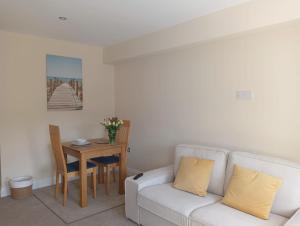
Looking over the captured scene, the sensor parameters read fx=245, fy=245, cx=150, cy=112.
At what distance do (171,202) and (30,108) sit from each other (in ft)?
8.92

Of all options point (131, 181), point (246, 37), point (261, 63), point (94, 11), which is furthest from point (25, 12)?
point (261, 63)

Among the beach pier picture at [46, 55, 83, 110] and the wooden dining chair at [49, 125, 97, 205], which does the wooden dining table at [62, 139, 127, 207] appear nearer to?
the wooden dining chair at [49, 125, 97, 205]

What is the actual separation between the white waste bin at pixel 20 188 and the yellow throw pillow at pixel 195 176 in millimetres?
2267

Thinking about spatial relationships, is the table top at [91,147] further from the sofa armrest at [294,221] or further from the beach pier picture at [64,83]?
the sofa armrest at [294,221]

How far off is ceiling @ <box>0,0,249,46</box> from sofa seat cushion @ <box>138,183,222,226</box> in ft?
6.66

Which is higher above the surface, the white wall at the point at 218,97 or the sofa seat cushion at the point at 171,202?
the white wall at the point at 218,97

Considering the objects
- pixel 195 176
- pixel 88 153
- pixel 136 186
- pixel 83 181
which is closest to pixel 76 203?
pixel 83 181

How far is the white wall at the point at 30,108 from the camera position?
11.9 ft

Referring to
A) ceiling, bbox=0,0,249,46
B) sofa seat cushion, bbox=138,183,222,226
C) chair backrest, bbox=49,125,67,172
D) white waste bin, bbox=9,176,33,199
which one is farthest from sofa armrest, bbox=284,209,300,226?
white waste bin, bbox=9,176,33,199

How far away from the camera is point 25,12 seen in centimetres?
285

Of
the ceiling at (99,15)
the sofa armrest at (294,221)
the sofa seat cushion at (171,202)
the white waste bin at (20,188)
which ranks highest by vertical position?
the ceiling at (99,15)

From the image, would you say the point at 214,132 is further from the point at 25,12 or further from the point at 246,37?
the point at 25,12

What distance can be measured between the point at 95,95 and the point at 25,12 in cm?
202

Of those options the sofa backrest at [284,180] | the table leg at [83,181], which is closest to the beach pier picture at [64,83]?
the table leg at [83,181]
